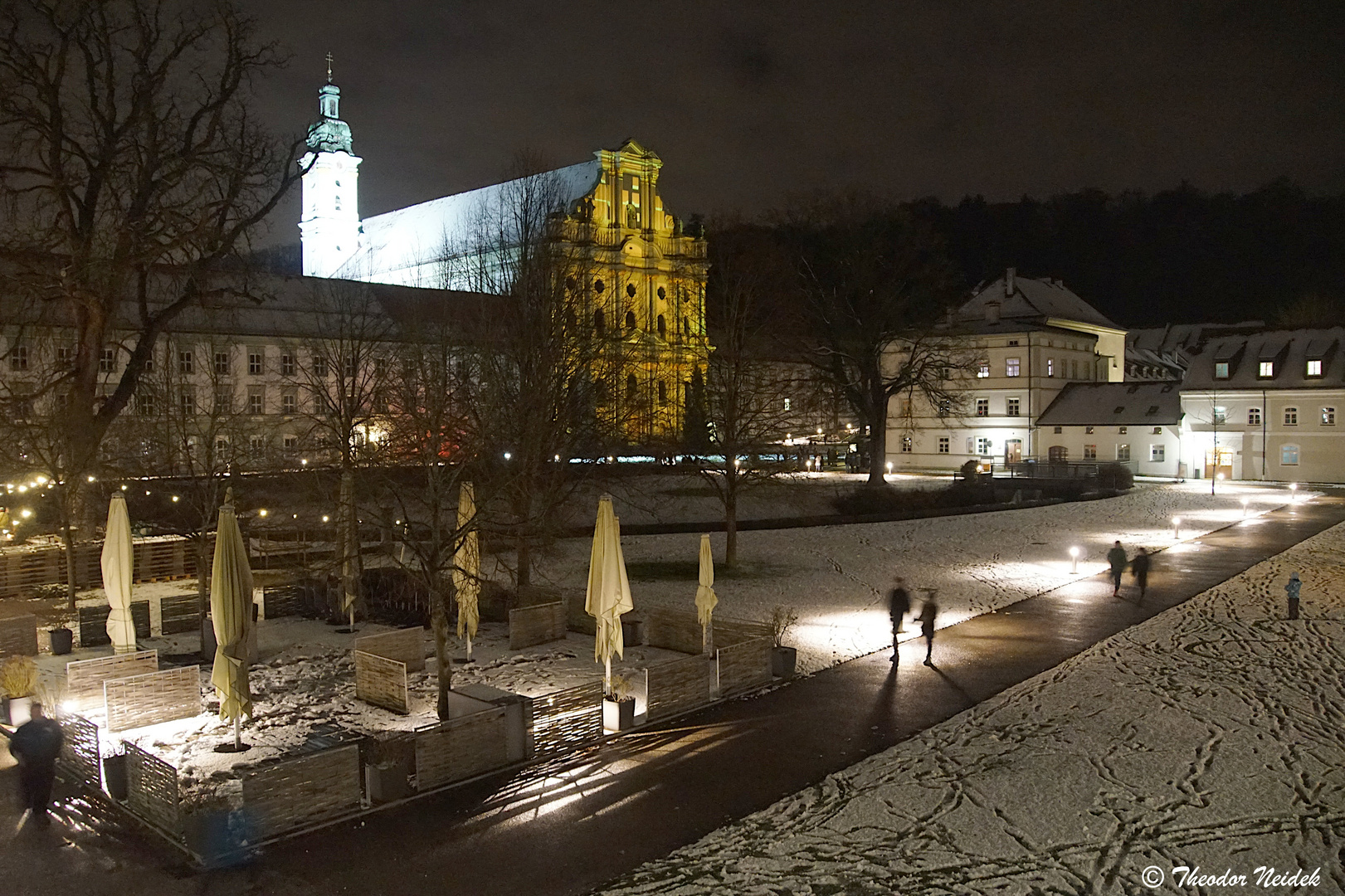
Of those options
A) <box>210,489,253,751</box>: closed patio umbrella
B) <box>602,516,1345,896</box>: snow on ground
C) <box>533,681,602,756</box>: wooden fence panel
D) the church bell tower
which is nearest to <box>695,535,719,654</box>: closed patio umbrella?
<box>533,681,602,756</box>: wooden fence panel

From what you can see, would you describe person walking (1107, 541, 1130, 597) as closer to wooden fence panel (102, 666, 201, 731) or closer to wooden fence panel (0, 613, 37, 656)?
wooden fence panel (102, 666, 201, 731)

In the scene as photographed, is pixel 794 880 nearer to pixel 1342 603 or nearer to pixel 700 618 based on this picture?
pixel 700 618

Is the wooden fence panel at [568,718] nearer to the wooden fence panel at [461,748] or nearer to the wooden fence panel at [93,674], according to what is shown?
the wooden fence panel at [461,748]

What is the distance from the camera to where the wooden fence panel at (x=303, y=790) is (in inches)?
369

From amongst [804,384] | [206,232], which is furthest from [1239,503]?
[206,232]

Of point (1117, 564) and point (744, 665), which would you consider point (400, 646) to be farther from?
point (1117, 564)

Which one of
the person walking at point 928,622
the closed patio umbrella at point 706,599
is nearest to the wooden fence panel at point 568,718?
the closed patio umbrella at point 706,599

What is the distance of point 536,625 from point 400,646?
2.91m

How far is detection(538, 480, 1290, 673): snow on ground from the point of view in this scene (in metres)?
20.2

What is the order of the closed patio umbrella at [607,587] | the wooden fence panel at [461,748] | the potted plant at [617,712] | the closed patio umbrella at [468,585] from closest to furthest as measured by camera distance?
the wooden fence panel at [461,748] → the potted plant at [617,712] → the closed patio umbrella at [607,587] → the closed patio umbrella at [468,585]

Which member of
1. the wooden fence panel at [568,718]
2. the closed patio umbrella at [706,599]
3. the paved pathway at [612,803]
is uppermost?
the closed patio umbrella at [706,599]

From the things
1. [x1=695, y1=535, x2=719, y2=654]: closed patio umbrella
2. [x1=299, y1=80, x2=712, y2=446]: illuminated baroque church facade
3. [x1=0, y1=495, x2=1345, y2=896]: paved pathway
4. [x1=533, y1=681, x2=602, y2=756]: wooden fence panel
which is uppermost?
[x1=299, y1=80, x2=712, y2=446]: illuminated baroque church facade

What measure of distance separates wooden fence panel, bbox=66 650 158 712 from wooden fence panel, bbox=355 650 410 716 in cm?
286

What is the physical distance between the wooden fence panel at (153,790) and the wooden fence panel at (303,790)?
0.70 meters
